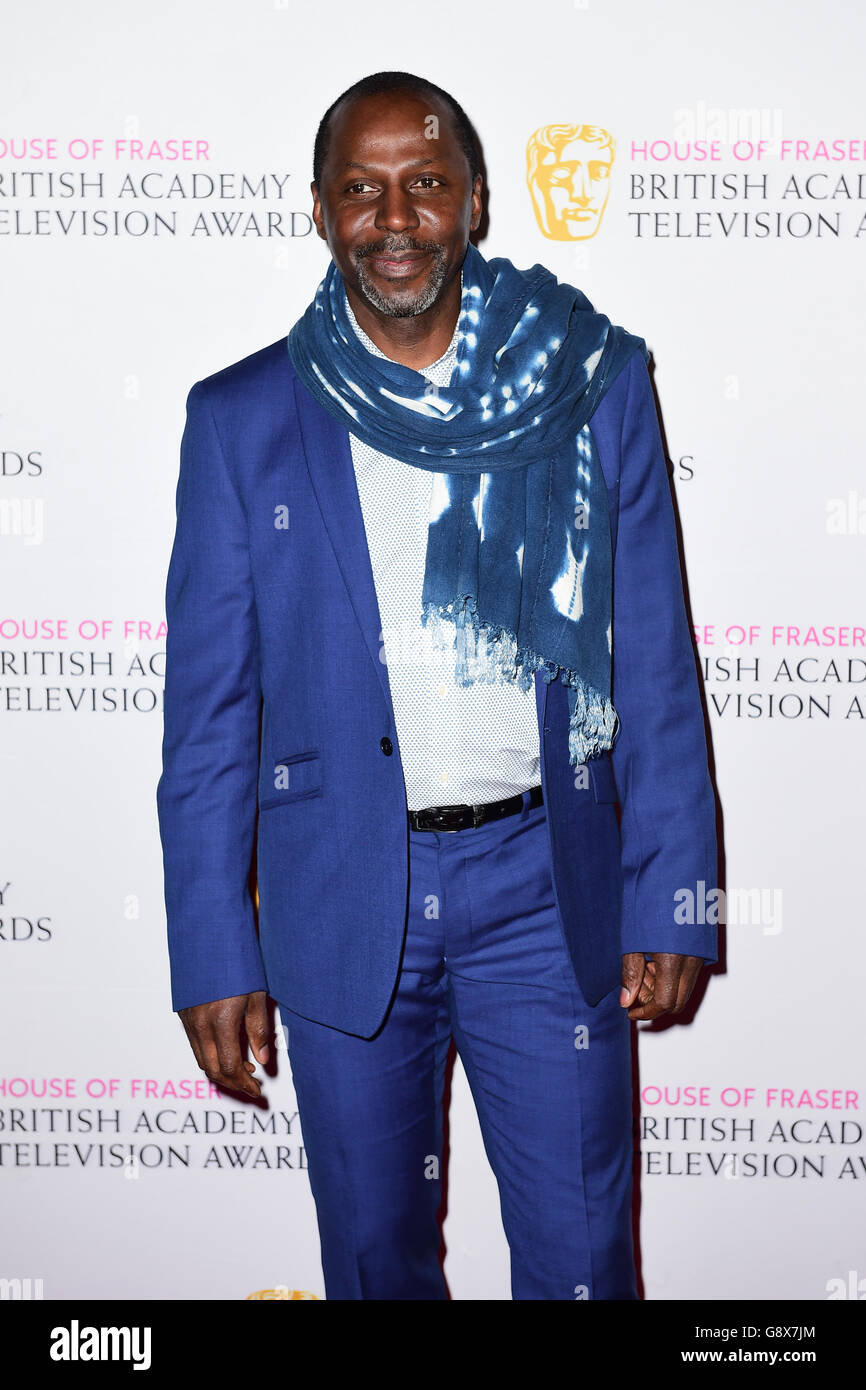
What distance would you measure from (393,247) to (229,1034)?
3.89 feet

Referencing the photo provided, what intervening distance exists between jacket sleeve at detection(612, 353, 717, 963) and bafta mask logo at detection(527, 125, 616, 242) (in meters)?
0.65

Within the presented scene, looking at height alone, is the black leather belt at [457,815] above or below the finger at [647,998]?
above

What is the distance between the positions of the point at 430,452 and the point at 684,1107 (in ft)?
5.25

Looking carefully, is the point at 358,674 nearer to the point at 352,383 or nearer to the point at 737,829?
the point at 352,383

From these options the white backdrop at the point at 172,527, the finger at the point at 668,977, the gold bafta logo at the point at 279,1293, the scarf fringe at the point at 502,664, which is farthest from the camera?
the gold bafta logo at the point at 279,1293

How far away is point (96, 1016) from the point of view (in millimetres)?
2697

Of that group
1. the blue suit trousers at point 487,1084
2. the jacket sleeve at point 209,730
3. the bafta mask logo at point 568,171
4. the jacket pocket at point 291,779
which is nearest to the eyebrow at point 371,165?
the jacket sleeve at point 209,730

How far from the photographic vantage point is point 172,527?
2531mm

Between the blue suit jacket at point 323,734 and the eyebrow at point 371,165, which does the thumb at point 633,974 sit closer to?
the blue suit jacket at point 323,734

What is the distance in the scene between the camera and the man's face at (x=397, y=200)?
6.08ft

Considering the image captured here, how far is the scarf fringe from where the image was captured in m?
1.79

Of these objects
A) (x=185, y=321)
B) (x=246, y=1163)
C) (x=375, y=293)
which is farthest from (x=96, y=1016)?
(x=375, y=293)

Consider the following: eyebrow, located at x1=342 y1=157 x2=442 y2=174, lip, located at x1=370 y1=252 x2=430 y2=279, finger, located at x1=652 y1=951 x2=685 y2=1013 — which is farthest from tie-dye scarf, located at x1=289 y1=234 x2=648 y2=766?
finger, located at x1=652 y1=951 x2=685 y2=1013

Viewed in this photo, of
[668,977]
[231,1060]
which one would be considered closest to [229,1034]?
[231,1060]
